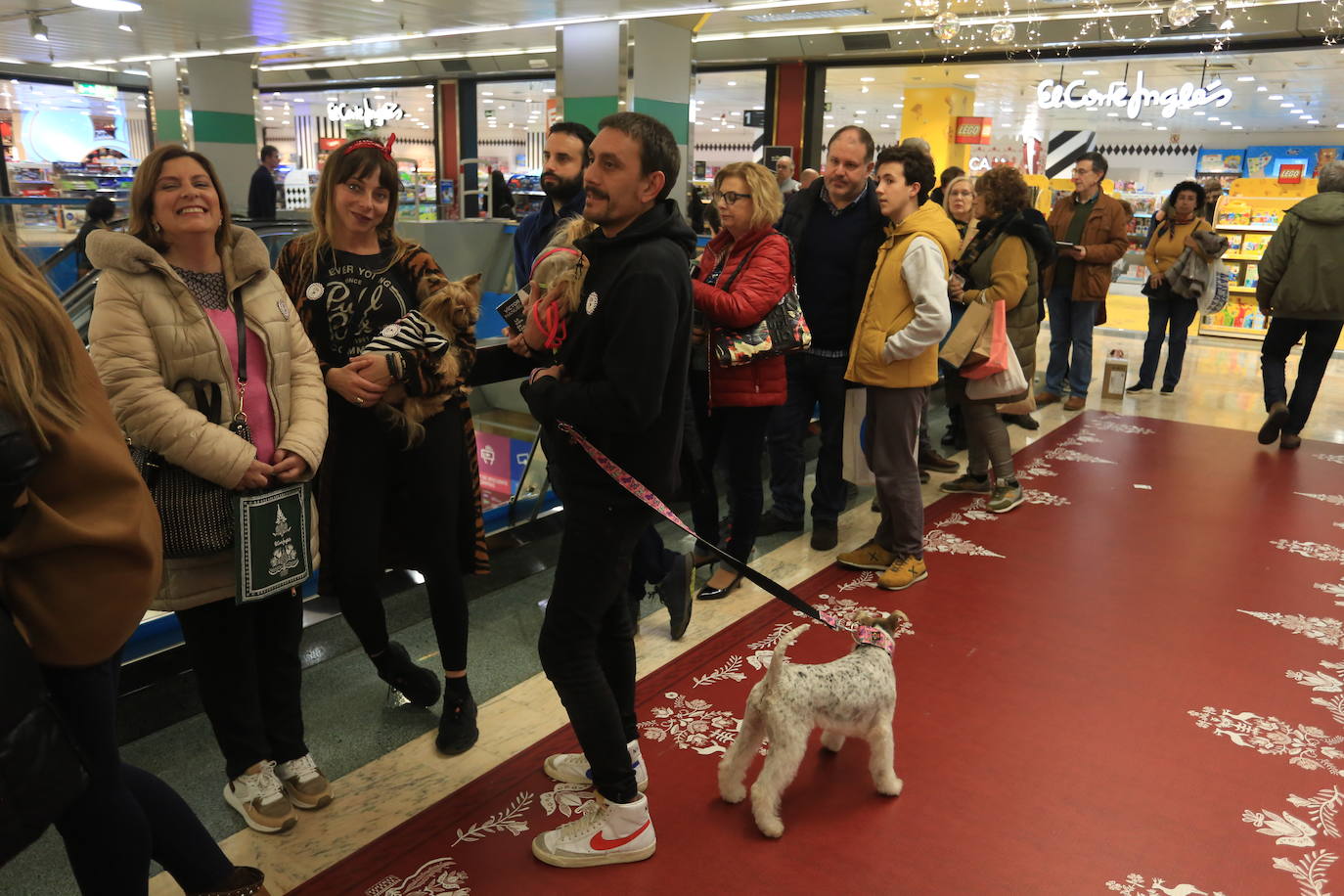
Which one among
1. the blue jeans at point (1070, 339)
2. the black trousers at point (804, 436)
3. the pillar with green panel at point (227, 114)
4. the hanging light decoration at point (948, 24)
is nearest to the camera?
the black trousers at point (804, 436)

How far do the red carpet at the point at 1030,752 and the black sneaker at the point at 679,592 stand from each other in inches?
4.4

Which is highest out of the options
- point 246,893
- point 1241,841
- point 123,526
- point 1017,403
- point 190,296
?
point 190,296

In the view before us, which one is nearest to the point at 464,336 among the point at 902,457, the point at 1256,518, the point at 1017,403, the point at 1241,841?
the point at 902,457

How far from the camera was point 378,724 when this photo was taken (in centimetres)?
258

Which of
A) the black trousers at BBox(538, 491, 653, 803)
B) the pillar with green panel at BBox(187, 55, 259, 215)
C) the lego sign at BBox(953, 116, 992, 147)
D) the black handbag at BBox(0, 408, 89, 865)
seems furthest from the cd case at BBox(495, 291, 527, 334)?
the pillar with green panel at BBox(187, 55, 259, 215)

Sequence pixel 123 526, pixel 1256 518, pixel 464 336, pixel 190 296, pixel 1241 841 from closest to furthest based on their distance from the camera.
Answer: pixel 123 526, pixel 190 296, pixel 1241 841, pixel 464 336, pixel 1256 518

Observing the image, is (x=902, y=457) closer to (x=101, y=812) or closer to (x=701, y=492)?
(x=701, y=492)

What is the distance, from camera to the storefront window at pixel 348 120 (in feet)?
61.2

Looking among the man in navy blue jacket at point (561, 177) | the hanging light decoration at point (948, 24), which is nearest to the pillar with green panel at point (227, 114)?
the hanging light decoration at point (948, 24)

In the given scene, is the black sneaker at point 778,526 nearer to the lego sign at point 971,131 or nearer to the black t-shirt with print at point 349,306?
the black t-shirt with print at point 349,306

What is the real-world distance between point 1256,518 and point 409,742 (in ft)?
13.8

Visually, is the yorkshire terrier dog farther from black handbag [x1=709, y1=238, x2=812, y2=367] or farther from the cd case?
black handbag [x1=709, y1=238, x2=812, y2=367]

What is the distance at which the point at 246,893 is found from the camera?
5.65 ft

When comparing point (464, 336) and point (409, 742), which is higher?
point (464, 336)
